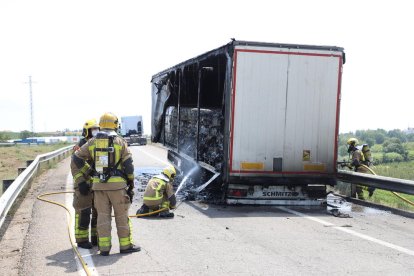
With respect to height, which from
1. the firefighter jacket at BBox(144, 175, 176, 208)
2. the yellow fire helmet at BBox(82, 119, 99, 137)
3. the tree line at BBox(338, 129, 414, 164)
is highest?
the yellow fire helmet at BBox(82, 119, 99, 137)

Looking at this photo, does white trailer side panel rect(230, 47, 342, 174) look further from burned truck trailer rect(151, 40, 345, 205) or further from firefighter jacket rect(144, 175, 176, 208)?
firefighter jacket rect(144, 175, 176, 208)

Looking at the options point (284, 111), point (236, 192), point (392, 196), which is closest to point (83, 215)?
point (236, 192)

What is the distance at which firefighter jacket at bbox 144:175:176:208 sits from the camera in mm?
8188

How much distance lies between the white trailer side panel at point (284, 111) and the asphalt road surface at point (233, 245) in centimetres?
109

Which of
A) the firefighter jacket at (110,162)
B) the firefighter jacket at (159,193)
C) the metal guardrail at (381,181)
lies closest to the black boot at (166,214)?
the firefighter jacket at (159,193)

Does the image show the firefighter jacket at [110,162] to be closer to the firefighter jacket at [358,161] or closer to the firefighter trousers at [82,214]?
the firefighter trousers at [82,214]

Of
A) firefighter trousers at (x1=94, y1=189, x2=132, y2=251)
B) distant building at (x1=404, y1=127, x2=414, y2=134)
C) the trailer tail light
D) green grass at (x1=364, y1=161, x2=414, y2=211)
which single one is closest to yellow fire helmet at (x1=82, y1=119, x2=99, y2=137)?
firefighter trousers at (x1=94, y1=189, x2=132, y2=251)

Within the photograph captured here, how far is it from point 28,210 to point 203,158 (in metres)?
4.62

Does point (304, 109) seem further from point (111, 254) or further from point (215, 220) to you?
point (111, 254)

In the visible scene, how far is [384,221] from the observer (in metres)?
8.18

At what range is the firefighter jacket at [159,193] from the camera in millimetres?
8188

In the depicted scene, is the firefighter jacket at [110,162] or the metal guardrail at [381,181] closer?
the firefighter jacket at [110,162]

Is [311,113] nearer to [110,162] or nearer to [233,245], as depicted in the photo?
[233,245]

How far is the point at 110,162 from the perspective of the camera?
5801 mm
